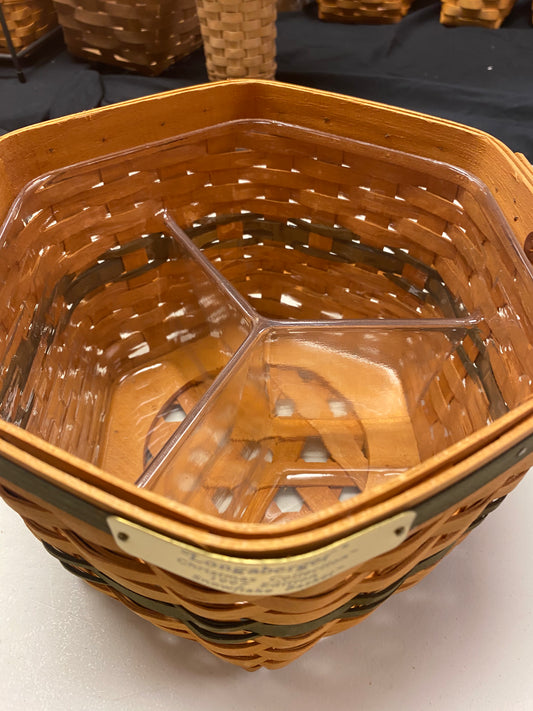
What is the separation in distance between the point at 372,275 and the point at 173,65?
60 cm

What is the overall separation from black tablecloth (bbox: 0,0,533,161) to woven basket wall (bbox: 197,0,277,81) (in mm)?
132

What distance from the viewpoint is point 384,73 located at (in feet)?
2.93

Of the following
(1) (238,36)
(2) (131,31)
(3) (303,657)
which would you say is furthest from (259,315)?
(2) (131,31)

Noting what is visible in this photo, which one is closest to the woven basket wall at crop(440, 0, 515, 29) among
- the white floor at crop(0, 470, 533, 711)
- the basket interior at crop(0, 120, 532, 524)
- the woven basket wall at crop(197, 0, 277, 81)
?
the woven basket wall at crop(197, 0, 277, 81)

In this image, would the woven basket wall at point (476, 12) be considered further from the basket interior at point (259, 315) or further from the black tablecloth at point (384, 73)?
the basket interior at point (259, 315)

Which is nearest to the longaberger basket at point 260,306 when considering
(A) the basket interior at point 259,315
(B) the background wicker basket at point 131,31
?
(A) the basket interior at point 259,315

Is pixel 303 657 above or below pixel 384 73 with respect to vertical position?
below

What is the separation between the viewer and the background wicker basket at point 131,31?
0.78 m

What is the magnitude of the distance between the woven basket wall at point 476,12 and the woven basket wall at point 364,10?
76 mm

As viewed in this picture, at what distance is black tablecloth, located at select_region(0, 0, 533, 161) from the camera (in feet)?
Result: 2.72

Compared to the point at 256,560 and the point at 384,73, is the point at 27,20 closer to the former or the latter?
the point at 384,73

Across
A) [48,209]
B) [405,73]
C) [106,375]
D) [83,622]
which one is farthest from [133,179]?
[405,73]

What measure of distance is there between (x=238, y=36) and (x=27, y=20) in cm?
40

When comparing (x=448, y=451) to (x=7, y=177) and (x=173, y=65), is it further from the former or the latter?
(x=173, y=65)
